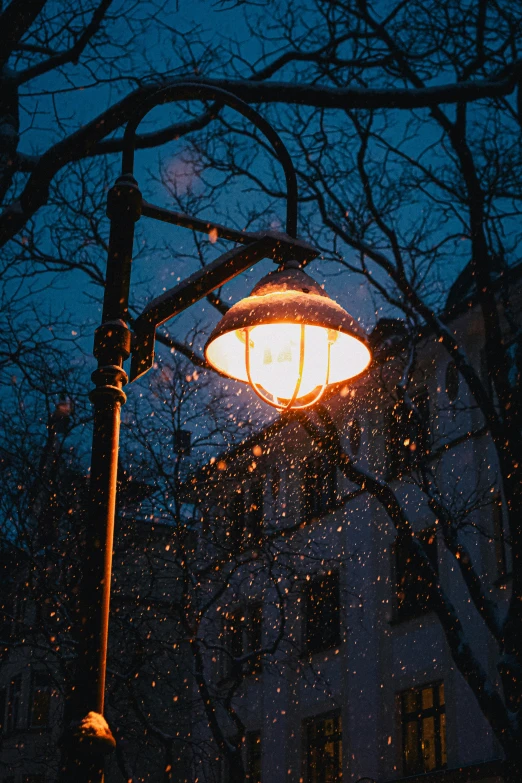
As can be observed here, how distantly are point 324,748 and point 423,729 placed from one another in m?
3.62

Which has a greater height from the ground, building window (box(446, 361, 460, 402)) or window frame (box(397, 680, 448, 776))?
building window (box(446, 361, 460, 402))

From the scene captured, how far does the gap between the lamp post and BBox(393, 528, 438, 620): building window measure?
567 inches

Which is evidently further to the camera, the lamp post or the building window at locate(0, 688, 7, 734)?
the building window at locate(0, 688, 7, 734)

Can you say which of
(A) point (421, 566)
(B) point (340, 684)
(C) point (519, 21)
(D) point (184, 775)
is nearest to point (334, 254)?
(C) point (519, 21)

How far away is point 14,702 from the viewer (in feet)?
100

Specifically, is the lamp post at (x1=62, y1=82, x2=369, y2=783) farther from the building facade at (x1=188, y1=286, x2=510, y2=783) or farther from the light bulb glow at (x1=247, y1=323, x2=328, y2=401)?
the building facade at (x1=188, y1=286, x2=510, y2=783)

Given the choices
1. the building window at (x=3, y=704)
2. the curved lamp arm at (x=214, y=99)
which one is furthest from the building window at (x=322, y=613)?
the curved lamp arm at (x=214, y=99)

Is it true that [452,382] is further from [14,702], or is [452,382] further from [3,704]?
[3,704]

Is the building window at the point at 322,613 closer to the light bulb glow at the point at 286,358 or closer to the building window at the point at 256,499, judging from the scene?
the building window at the point at 256,499

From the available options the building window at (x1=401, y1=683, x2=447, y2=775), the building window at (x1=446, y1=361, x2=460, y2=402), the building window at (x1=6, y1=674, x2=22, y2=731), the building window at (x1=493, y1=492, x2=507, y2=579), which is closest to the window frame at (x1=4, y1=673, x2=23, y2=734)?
the building window at (x1=6, y1=674, x2=22, y2=731)

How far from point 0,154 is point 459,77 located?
22.9 ft

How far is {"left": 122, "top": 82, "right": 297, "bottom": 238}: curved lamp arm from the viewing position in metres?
3.65

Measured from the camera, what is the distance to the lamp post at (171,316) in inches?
105

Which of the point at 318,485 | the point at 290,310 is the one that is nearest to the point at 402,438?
the point at 318,485
